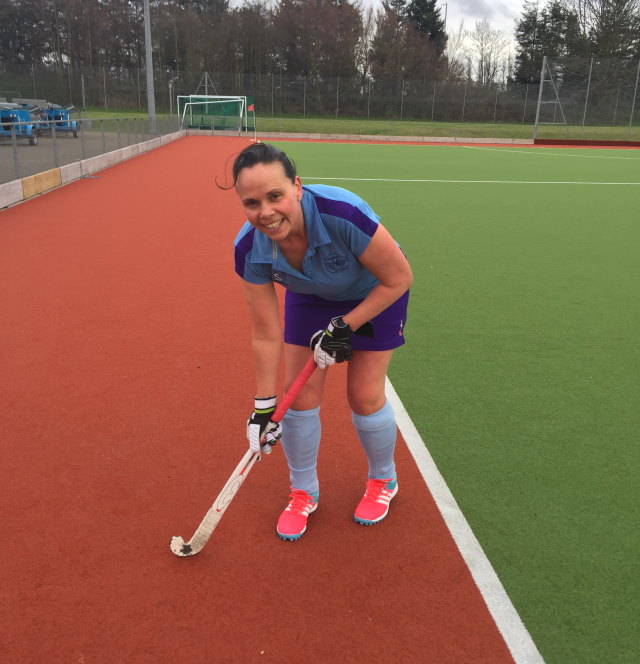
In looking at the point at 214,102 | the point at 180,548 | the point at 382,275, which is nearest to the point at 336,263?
the point at 382,275

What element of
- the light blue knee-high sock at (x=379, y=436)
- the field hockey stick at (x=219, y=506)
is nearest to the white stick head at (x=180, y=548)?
the field hockey stick at (x=219, y=506)

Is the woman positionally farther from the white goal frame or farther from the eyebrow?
the white goal frame

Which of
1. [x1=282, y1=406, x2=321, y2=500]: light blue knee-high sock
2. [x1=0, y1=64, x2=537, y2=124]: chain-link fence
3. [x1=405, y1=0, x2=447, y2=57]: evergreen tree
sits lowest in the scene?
[x1=282, y1=406, x2=321, y2=500]: light blue knee-high sock

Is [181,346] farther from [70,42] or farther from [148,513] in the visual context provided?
[70,42]

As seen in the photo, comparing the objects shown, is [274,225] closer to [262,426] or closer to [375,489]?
[262,426]

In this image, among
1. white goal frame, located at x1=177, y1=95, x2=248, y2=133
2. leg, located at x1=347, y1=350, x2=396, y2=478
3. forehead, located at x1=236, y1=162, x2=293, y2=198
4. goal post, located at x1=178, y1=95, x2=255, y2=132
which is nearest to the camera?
forehead, located at x1=236, y1=162, x2=293, y2=198

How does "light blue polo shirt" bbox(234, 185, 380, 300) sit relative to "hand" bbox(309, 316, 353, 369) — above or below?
above

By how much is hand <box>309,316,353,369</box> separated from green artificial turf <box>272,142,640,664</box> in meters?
1.15

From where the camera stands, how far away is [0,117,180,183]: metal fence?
474 inches

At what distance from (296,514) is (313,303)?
1028mm

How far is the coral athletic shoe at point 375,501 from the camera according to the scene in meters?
3.21

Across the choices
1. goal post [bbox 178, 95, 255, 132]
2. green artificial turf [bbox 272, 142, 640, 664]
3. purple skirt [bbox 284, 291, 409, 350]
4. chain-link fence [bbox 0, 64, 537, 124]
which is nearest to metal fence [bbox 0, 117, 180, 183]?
green artificial turf [bbox 272, 142, 640, 664]

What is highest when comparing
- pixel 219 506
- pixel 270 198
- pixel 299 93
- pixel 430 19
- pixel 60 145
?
pixel 430 19

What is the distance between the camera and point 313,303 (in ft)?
9.78
